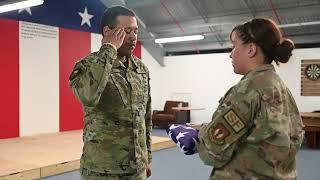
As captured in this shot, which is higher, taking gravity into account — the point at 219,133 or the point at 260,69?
the point at 260,69

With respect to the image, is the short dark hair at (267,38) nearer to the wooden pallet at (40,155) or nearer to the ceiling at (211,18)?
the wooden pallet at (40,155)

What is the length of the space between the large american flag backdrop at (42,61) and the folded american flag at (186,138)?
244 inches

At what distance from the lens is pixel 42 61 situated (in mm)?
7547

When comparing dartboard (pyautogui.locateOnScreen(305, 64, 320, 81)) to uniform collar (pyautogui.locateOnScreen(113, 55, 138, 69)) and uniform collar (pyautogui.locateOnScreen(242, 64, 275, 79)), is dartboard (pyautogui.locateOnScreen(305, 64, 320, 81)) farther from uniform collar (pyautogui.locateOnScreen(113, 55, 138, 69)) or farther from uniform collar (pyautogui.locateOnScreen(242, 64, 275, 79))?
uniform collar (pyautogui.locateOnScreen(242, 64, 275, 79))

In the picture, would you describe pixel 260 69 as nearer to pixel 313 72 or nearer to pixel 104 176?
pixel 104 176

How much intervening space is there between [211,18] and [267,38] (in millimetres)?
7833

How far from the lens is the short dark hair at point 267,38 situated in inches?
52.0

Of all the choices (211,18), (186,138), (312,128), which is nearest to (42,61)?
(211,18)

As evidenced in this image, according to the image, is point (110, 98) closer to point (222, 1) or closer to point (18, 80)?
point (18, 80)

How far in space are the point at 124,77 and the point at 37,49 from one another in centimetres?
618

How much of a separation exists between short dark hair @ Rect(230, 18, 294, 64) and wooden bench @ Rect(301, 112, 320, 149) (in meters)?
6.26

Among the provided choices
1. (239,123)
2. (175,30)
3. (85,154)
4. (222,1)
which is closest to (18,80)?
(175,30)

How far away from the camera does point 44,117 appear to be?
7.63 meters

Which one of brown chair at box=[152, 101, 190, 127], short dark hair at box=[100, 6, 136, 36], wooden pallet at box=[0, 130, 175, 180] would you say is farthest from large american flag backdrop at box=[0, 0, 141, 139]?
short dark hair at box=[100, 6, 136, 36]
